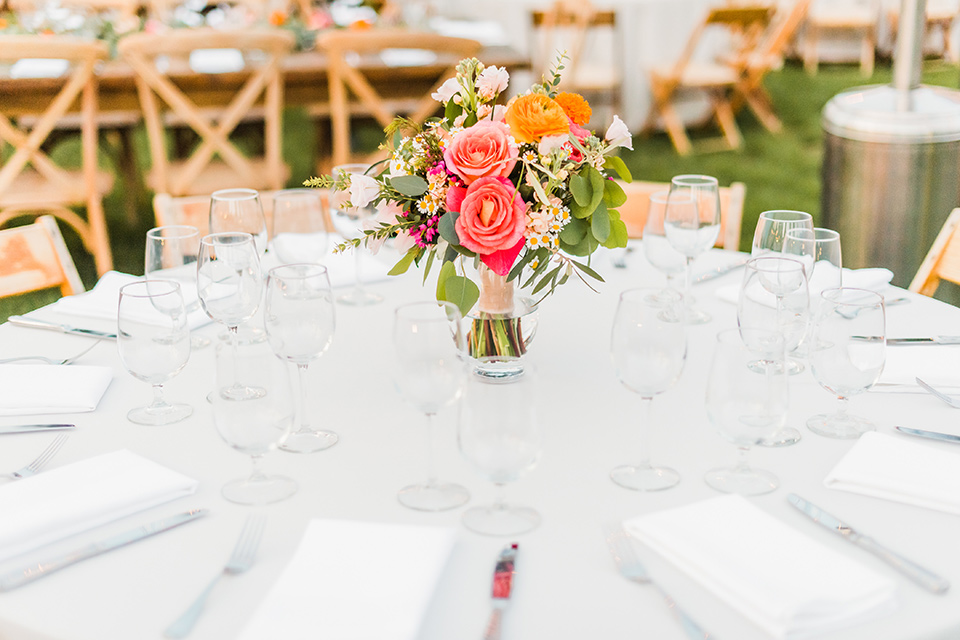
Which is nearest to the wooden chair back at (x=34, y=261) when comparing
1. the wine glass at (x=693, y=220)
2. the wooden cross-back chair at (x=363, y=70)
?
the wine glass at (x=693, y=220)

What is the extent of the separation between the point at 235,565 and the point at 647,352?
531 mm

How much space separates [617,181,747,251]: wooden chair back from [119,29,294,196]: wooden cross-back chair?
1878 mm

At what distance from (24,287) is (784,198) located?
424 centimetres

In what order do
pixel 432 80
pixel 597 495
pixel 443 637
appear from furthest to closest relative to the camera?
pixel 432 80 → pixel 597 495 → pixel 443 637

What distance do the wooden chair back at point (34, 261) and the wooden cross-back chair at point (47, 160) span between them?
1.83m

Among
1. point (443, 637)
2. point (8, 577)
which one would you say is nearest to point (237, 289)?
point (8, 577)

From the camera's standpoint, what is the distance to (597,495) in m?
1.19

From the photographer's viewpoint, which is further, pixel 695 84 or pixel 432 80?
pixel 695 84

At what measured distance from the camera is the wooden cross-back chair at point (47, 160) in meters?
3.74

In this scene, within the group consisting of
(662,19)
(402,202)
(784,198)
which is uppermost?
(662,19)

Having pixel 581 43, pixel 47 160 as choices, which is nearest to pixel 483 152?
pixel 47 160

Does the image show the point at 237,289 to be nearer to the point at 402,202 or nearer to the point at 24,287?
the point at 402,202

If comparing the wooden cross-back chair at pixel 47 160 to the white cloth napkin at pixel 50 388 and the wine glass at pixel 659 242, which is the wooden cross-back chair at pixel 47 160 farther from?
the wine glass at pixel 659 242

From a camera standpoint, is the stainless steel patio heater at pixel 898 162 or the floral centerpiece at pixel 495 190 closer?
the floral centerpiece at pixel 495 190
